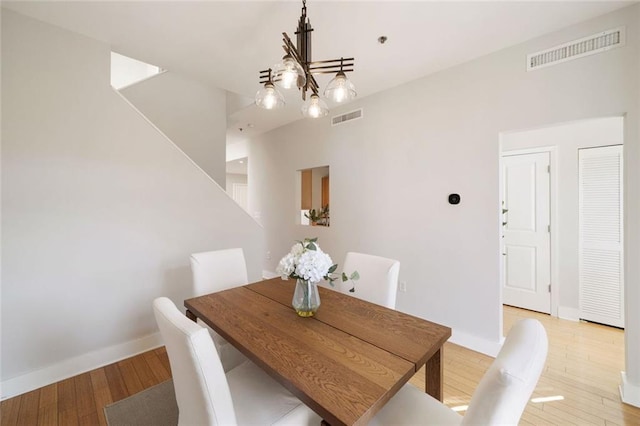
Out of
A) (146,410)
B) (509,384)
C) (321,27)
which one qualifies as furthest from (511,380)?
(321,27)

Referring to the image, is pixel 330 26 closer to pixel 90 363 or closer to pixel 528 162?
pixel 528 162

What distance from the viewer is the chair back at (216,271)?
1.92 metres

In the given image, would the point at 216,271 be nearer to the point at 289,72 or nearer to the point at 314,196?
the point at 289,72

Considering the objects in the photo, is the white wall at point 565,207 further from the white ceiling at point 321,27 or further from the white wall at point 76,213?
the white wall at point 76,213

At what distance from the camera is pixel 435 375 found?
128 cm

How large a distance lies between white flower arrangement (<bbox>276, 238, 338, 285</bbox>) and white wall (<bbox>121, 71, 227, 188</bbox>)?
2.83 m

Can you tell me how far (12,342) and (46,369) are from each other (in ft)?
1.02

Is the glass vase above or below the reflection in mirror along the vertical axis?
below

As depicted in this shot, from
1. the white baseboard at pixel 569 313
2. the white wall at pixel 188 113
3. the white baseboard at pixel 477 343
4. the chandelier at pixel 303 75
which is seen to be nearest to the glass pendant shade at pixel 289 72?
the chandelier at pixel 303 75

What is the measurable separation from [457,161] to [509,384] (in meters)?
2.35

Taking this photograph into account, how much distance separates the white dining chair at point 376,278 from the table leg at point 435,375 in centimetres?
47

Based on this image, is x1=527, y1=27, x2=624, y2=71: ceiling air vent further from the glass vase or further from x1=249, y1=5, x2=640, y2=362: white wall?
the glass vase

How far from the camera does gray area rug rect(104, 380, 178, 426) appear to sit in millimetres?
1643

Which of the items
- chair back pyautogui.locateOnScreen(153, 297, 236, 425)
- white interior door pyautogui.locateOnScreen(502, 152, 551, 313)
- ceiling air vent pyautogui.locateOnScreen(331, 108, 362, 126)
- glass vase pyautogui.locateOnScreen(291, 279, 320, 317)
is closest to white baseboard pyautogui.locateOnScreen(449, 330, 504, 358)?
white interior door pyautogui.locateOnScreen(502, 152, 551, 313)
